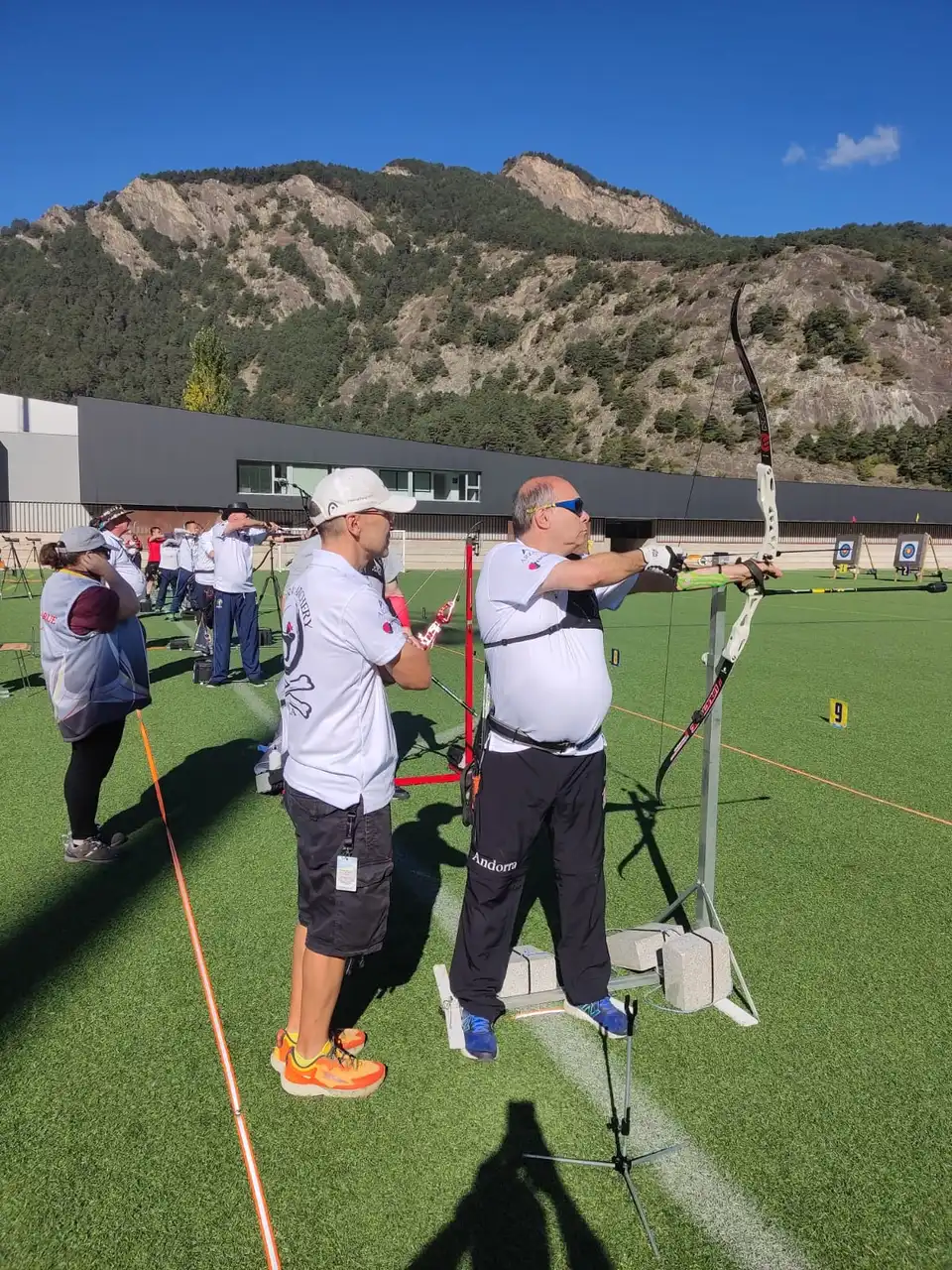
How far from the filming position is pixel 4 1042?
124 inches

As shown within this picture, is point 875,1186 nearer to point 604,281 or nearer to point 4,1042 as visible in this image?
point 4,1042

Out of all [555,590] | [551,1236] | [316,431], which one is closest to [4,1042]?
[551,1236]

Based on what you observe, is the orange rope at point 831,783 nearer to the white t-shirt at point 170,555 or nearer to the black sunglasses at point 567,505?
the black sunglasses at point 567,505

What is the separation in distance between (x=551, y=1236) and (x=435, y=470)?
39.0m

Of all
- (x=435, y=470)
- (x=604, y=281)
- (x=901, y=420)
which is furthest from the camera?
(x=604, y=281)

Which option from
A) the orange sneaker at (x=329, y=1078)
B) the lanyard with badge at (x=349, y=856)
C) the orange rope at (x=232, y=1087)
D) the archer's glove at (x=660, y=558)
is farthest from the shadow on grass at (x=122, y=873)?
the archer's glove at (x=660, y=558)

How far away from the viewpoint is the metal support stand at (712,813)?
3385mm

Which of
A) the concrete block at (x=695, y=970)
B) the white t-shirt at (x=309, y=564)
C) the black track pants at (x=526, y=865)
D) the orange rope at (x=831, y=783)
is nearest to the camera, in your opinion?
the white t-shirt at (x=309, y=564)

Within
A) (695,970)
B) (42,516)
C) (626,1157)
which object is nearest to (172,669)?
(695,970)

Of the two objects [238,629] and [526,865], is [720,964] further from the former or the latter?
[238,629]

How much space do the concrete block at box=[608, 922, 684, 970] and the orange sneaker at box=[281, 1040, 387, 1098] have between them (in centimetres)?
126

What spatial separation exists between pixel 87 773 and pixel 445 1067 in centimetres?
295

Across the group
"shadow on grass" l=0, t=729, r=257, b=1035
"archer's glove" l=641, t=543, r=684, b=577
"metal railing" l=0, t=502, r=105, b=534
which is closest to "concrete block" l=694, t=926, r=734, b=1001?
"archer's glove" l=641, t=543, r=684, b=577

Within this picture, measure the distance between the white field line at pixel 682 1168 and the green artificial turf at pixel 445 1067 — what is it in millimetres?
13
